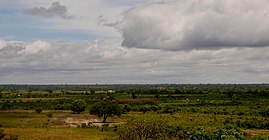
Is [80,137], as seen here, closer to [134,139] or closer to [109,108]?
[134,139]

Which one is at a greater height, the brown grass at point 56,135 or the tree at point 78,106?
the tree at point 78,106

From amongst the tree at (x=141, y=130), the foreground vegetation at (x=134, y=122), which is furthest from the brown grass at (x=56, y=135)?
the tree at (x=141, y=130)

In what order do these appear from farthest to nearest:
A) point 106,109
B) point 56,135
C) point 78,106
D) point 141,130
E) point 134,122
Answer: point 78,106
point 106,109
point 56,135
point 134,122
point 141,130

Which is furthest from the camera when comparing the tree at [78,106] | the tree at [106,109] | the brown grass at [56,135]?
the tree at [78,106]

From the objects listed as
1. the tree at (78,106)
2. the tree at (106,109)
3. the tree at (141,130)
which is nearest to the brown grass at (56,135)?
the tree at (141,130)

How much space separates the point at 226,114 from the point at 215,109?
→ 7.35m

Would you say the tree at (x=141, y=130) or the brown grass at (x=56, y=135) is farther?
the brown grass at (x=56, y=135)

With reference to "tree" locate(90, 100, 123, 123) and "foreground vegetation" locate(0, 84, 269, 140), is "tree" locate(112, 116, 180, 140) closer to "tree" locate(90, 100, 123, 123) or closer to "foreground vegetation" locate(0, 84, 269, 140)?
"foreground vegetation" locate(0, 84, 269, 140)

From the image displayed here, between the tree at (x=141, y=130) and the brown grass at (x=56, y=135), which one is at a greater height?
the tree at (x=141, y=130)

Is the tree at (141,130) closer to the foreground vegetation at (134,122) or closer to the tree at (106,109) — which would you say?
the foreground vegetation at (134,122)

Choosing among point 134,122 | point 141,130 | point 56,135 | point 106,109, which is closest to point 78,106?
point 106,109

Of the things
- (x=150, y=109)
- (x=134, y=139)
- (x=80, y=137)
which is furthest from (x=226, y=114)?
(x=134, y=139)

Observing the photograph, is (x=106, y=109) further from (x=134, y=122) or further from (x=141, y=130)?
(x=141, y=130)

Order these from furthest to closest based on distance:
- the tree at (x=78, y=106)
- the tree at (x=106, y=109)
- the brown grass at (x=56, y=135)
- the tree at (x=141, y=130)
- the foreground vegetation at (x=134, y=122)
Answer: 1. the tree at (x=78, y=106)
2. the tree at (x=106, y=109)
3. the brown grass at (x=56, y=135)
4. the foreground vegetation at (x=134, y=122)
5. the tree at (x=141, y=130)
